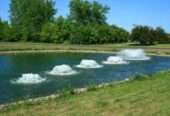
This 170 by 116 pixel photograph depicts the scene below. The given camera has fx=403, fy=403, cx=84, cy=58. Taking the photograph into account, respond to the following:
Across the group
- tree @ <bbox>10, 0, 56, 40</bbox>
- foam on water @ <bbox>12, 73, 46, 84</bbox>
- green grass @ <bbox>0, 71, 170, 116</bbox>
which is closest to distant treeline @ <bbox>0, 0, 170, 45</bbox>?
tree @ <bbox>10, 0, 56, 40</bbox>

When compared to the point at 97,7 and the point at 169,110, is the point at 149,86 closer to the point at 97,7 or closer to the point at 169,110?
the point at 169,110

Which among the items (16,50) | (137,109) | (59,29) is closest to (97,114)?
(137,109)

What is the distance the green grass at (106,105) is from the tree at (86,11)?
73347 millimetres

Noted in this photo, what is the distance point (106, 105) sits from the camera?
11.0 metres

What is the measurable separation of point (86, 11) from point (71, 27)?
11747 mm

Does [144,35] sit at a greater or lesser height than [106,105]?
lesser

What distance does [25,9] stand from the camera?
95625 millimetres

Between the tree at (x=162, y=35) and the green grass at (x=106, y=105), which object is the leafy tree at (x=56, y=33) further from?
the green grass at (x=106, y=105)

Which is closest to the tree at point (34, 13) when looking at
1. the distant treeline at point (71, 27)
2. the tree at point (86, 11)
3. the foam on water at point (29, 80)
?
the distant treeline at point (71, 27)

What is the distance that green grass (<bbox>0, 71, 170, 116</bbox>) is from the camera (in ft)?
33.0

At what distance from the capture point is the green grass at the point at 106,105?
10.1m

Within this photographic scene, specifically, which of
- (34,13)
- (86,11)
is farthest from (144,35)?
A: (34,13)

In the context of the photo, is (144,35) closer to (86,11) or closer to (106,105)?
(86,11)

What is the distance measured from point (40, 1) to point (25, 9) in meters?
4.87
